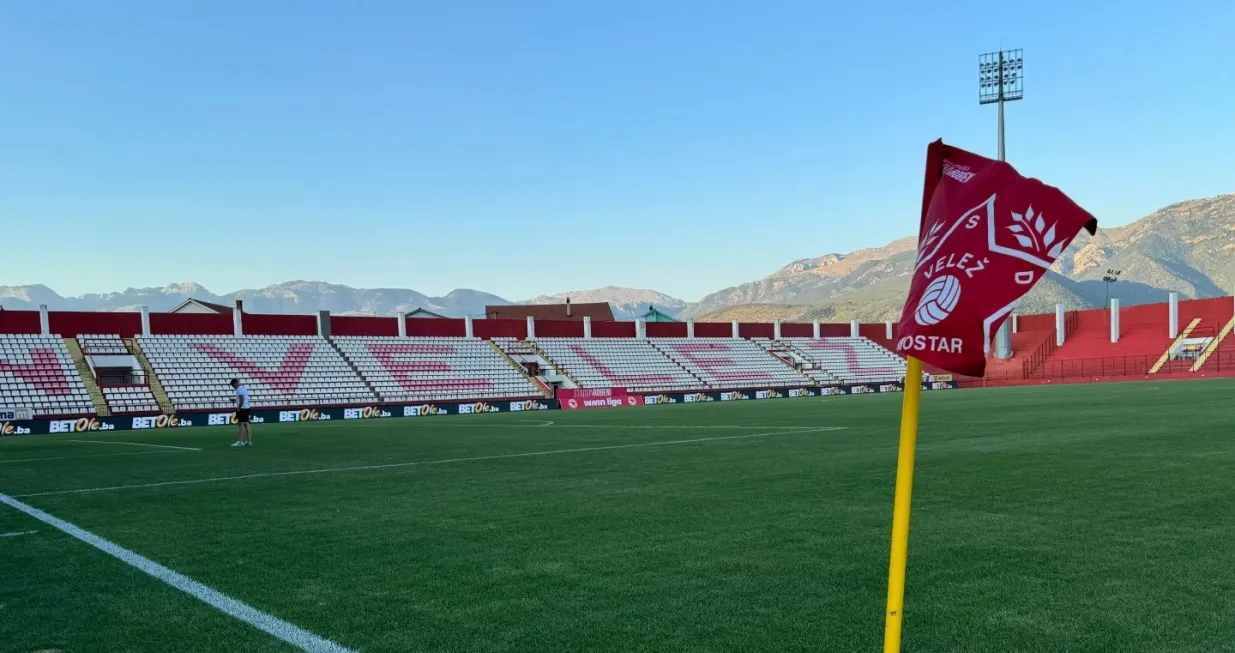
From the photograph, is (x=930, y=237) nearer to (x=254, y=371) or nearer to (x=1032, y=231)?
(x=1032, y=231)

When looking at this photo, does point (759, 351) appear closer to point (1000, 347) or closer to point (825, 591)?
point (1000, 347)

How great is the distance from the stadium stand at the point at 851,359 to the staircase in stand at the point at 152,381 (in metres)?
37.4

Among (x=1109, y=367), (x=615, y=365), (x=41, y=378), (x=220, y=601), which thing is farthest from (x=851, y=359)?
(x=220, y=601)

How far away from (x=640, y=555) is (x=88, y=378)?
124 feet

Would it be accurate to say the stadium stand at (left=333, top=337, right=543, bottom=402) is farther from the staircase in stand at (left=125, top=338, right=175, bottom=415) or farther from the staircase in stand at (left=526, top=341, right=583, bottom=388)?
the staircase in stand at (left=125, top=338, right=175, bottom=415)

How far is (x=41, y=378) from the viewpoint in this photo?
34906 millimetres

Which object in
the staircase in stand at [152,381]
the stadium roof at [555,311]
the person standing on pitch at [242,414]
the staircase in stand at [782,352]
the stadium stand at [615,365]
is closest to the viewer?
the person standing on pitch at [242,414]

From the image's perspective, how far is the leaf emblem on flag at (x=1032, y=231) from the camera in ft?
7.16

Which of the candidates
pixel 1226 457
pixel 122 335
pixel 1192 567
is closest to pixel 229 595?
pixel 1192 567

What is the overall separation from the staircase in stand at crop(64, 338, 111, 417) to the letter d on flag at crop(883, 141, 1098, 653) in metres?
38.3

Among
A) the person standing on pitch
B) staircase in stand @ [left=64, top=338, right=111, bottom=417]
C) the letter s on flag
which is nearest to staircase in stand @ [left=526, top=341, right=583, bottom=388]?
staircase in stand @ [left=64, top=338, right=111, bottom=417]

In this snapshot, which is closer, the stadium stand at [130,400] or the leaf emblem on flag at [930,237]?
the leaf emblem on flag at [930,237]

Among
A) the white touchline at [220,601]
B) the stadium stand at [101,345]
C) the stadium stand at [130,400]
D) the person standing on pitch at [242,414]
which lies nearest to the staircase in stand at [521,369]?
the stadium stand at [130,400]

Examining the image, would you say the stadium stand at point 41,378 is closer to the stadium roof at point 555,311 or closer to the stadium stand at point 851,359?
the stadium roof at point 555,311
